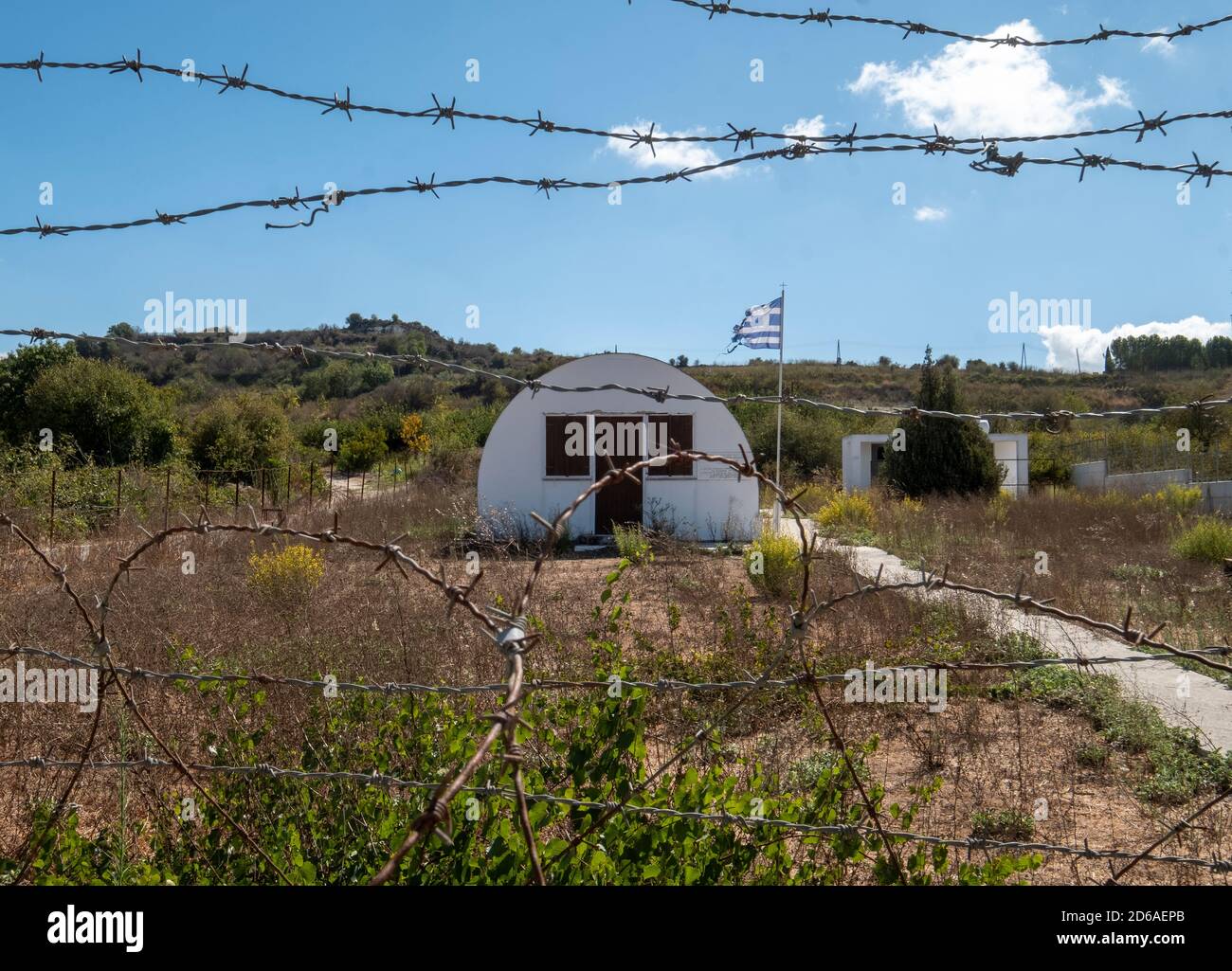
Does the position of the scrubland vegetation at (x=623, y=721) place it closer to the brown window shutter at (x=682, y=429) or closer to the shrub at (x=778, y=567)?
the shrub at (x=778, y=567)

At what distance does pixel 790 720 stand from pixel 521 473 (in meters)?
12.7

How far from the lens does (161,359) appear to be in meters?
47.5

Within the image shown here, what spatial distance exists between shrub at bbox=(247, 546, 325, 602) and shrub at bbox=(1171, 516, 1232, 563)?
10.5 meters

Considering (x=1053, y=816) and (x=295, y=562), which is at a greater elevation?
(x=295, y=562)

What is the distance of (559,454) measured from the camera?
1728cm

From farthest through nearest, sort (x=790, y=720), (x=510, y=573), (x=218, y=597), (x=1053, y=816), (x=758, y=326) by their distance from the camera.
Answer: (x=758, y=326), (x=510, y=573), (x=218, y=597), (x=790, y=720), (x=1053, y=816)

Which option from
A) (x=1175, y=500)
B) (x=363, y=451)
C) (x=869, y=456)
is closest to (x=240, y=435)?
(x=363, y=451)

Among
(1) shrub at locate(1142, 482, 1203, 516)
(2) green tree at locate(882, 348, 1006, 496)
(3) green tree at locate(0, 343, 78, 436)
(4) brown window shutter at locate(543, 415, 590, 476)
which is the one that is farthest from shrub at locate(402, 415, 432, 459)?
(1) shrub at locate(1142, 482, 1203, 516)

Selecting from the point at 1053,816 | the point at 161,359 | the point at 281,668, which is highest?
the point at 161,359

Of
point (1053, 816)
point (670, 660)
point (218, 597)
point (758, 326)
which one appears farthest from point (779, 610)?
point (758, 326)

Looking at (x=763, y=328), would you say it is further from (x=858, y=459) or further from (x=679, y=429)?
(x=858, y=459)

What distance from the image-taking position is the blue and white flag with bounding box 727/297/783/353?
16172 millimetres

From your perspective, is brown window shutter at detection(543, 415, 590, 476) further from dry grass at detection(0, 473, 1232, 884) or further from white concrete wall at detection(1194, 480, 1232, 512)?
white concrete wall at detection(1194, 480, 1232, 512)

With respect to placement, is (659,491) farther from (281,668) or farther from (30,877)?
(30,877)
